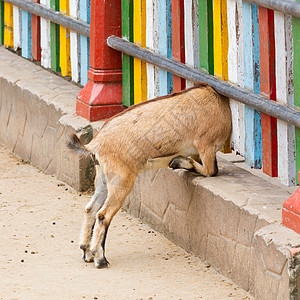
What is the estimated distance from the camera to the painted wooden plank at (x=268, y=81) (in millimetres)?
5539

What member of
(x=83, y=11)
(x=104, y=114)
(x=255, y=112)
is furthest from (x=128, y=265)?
(x=83, y=11)

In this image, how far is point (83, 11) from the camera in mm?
8055

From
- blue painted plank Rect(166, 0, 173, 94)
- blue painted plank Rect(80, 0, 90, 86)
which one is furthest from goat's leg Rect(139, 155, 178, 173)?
blue painted plank Rect(80, 0, 90, 86)

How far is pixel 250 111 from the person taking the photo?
231 inches

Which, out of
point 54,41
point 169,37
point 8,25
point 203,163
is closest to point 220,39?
point 169,37

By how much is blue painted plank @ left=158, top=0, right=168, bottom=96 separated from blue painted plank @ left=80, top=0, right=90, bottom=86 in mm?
1384

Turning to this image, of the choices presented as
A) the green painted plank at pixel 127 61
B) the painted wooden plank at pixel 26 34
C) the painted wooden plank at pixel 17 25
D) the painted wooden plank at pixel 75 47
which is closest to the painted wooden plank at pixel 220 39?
the green painted plank at pixel 127 61

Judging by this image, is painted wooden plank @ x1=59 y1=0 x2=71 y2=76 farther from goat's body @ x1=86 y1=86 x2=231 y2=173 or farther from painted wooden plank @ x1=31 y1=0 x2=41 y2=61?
goat's body @ x1=86 y1=86 x2=231 y2=173

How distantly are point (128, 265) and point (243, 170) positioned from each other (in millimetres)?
1078

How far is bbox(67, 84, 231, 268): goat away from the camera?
5754 millimetres

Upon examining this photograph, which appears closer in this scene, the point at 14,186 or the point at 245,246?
the point at 245,246

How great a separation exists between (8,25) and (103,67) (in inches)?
105

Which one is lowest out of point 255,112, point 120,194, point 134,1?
point 120,194

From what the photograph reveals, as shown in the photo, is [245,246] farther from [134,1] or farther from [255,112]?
[134,1]
